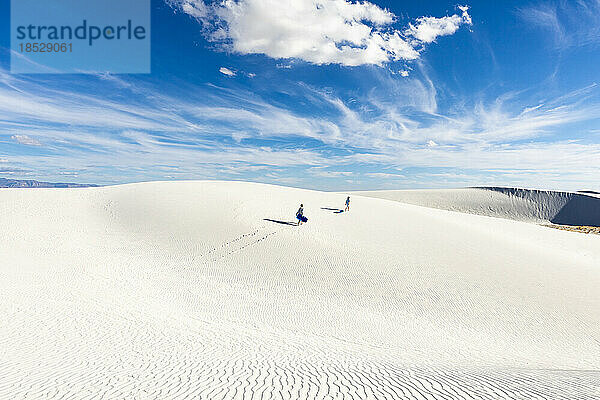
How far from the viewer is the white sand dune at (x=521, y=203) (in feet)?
193

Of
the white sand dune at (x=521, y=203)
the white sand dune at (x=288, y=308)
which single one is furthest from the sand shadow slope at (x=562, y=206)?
the white sand dune at (x=288, y=308)

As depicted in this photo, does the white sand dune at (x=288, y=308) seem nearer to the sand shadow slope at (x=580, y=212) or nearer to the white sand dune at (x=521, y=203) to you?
the white sand dune at (x=521, y=203)

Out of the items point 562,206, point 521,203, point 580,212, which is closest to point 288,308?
point 521,203

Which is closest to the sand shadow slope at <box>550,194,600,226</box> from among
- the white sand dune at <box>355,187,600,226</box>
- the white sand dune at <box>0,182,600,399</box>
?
the white sand dune at <box>355,187,600,226</box>

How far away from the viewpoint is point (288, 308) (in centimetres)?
991

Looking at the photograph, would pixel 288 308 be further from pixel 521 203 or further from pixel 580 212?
pixel 580 212

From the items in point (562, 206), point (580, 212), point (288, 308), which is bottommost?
point (288, 308)

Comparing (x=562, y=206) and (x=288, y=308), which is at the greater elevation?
(x=562, y=206)

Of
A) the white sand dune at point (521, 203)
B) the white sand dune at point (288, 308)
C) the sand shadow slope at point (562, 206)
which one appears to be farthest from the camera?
the white sand dune at point (521, 203)

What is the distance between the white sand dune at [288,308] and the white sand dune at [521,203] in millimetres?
46143

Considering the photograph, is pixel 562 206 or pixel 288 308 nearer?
pixel 288 308

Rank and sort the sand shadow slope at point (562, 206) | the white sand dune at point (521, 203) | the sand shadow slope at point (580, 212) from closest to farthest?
1. the sand shadow slope at point (580, 212)
2. the sand shadow slope at point (562, 206)
3. the white sand dune at point (521, 203)

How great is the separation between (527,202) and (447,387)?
7489 centimetres

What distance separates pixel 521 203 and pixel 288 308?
71822 mm
